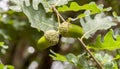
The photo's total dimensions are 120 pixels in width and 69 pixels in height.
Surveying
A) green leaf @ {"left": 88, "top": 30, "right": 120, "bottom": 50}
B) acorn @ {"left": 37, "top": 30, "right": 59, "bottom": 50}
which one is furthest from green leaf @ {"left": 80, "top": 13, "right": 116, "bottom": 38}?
acorn @ {"left": 37, "top": 30, "right": 59, "bottom": 50}

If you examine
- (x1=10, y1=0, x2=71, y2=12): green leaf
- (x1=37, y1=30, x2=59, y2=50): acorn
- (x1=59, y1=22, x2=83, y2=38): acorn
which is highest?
(x1=10, y1=0, x2=71, y2=12): green leaf

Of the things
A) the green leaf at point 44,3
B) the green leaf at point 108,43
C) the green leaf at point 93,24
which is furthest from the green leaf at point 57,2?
the green leaf at point 108,43

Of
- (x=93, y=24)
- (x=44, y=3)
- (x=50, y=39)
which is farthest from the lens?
(x=93, y=24)

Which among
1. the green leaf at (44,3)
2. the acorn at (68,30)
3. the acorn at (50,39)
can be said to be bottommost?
the acorn at (50,39)

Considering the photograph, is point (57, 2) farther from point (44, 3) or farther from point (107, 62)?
point (107, 62)

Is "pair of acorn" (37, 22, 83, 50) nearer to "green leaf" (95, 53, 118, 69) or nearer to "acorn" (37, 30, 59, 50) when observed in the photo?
"acorn" (37, 30, 59, 50)

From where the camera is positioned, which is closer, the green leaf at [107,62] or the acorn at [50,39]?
the acorn at [50,39]

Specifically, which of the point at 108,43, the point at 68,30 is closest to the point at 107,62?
the point at 108,43

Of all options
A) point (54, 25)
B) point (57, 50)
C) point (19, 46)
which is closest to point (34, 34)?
point (57, 50)

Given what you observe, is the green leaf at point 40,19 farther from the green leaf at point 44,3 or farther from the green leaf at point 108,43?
the green leaf at point 108,43
